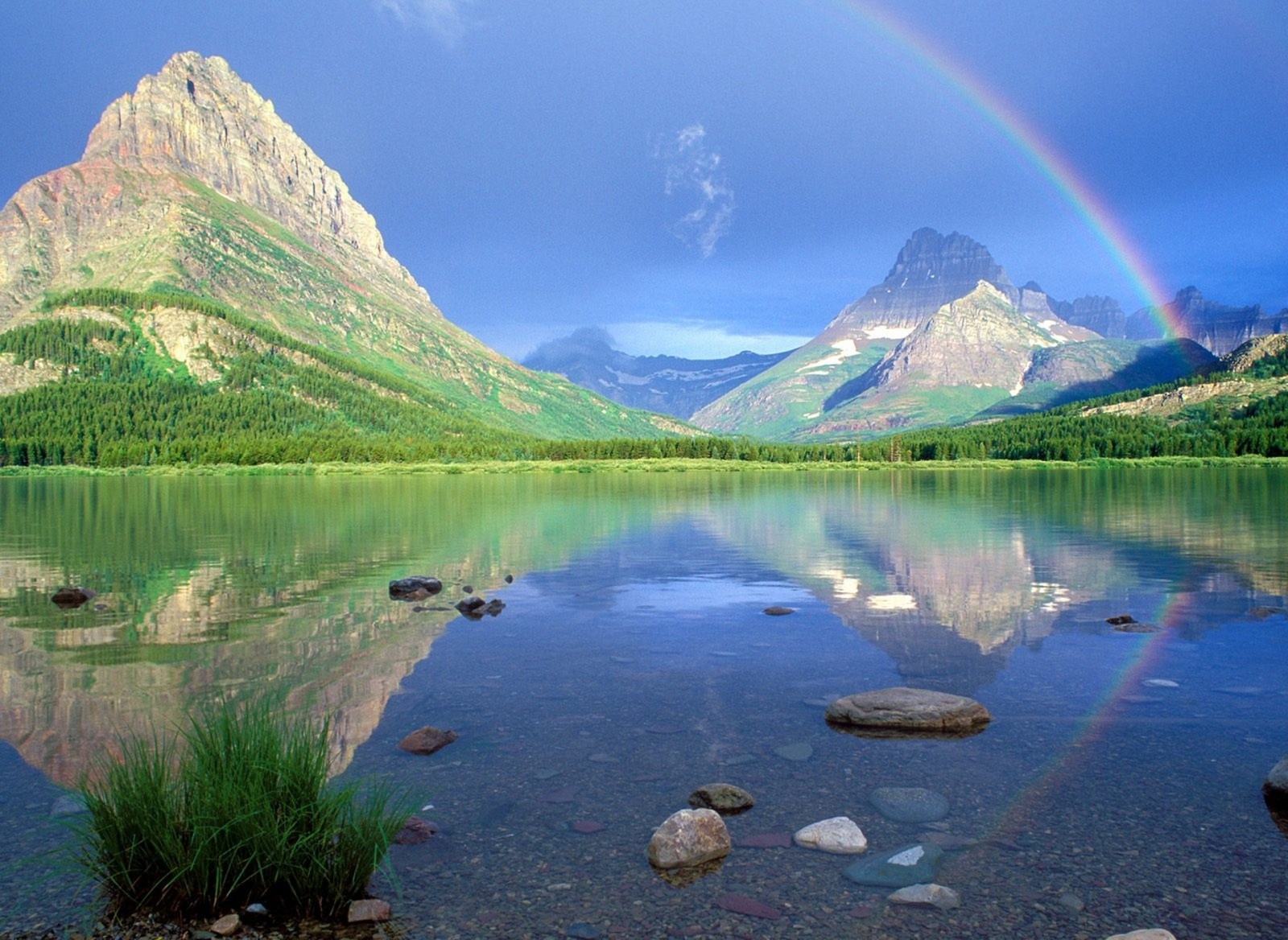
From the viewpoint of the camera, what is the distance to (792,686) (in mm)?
18062

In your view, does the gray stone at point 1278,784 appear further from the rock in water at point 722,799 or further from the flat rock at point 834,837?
the rock in water at point 722,799

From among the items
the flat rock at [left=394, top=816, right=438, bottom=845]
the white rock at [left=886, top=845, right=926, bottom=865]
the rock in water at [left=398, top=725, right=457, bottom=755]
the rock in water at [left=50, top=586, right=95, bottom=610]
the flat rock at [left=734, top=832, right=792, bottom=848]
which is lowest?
the white rock at [left=886, top=845, right=926, bottom=865]

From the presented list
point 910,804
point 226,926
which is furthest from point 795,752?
point 226,926

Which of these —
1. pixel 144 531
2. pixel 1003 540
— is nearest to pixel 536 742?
pixel 1003 540

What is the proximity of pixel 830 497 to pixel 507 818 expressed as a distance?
8454cm

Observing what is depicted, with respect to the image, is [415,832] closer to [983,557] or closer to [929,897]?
[929,897]

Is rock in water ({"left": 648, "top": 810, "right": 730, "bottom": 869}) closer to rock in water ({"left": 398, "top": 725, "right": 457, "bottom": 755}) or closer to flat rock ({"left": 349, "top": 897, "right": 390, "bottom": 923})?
flat rock ({"left": 349, "top": 897, "right": 390, "bottom": 923})

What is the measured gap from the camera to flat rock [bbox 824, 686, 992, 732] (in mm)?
14945

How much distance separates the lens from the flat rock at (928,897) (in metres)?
9.17

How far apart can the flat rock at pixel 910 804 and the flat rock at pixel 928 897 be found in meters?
1.92

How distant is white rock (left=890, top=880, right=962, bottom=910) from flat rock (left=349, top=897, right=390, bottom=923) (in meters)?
5.42

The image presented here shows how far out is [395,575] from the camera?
34.5 m

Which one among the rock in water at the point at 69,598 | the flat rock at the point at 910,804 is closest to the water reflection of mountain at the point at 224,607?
the rock in water at the point at 69,598

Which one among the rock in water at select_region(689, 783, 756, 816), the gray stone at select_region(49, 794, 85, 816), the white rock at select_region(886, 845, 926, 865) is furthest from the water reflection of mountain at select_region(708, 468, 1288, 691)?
the gray stone at select_region(49, 794, 85, 816)
